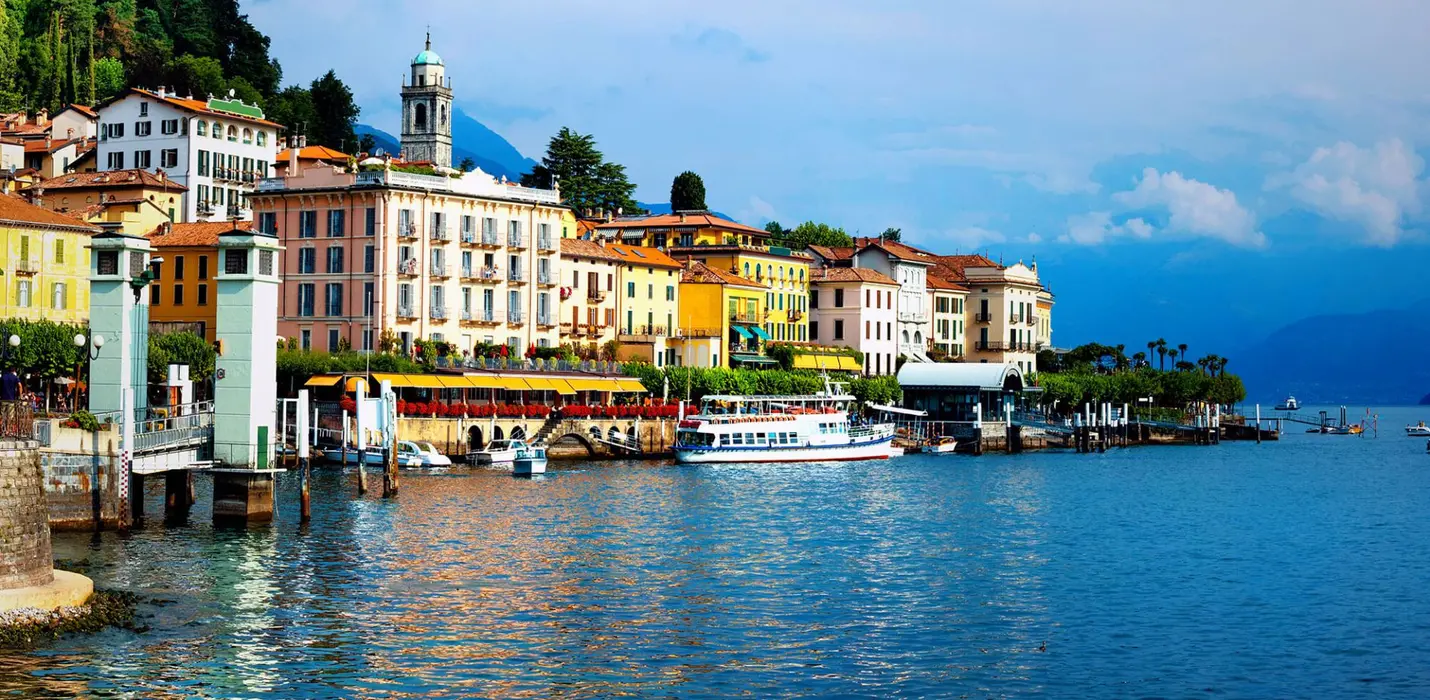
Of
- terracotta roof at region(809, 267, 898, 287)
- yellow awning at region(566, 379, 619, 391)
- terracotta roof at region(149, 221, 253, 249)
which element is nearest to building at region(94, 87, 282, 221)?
terracotta roof at region(149, 221, 253, 249)

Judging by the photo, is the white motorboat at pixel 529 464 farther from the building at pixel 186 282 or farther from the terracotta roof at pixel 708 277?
the terracotta roof at pixel 708 277

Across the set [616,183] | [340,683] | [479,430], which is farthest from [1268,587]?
[616,183]

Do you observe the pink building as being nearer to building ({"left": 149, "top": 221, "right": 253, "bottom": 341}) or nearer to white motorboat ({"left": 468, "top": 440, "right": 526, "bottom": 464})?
building ({"left": 149, "top": 221, "right": 253, "bottom": 341})

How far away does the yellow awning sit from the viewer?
100 metres

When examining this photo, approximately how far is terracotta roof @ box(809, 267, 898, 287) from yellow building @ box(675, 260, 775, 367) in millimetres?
11897

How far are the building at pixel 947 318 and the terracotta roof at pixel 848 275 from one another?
984 centimetres

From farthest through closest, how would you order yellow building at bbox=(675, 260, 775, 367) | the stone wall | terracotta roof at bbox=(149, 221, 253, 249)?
yellow building at bbox=(675, 260, 775, 367) → terracotta roof at bbox=(149, 221, 253, 249) → the stone wall

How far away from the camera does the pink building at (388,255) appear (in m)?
95.6

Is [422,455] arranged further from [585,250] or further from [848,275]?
[848,275]

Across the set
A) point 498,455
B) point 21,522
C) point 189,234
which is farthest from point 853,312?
point 21,522

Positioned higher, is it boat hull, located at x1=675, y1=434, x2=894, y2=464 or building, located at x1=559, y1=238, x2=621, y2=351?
building, located at x1=559, y1=238, x2=621, y2=351

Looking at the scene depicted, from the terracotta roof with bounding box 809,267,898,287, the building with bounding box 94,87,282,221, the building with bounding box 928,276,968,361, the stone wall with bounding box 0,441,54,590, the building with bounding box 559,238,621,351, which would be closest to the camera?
the stone wall with bounding box 0,441,54,590

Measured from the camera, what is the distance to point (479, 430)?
9200cm

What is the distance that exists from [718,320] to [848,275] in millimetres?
18192
